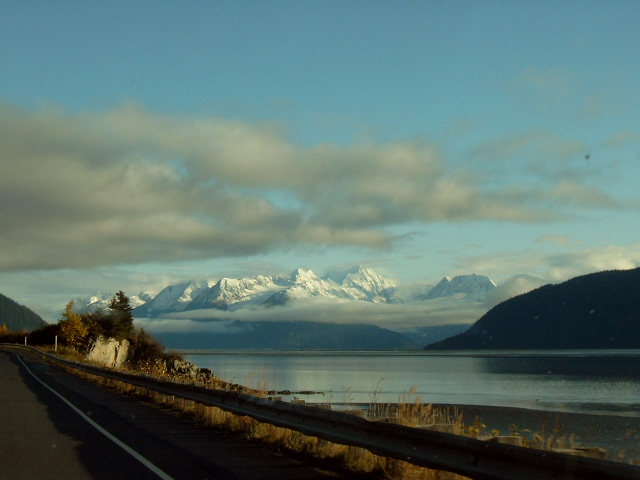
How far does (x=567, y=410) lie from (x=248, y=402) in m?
29.2

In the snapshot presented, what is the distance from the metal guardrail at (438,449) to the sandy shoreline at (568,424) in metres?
13.6

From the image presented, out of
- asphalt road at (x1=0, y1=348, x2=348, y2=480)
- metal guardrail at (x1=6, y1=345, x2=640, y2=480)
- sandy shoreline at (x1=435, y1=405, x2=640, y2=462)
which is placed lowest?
sandy shoreline at (x1=435, y1=405, x2=640, y2=462)

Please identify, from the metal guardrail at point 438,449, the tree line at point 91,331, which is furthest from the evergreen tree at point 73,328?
the metal guardrail at point 438,449

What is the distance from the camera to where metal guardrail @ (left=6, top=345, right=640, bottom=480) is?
21.4ft

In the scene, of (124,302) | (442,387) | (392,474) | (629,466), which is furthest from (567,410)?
(124,302)

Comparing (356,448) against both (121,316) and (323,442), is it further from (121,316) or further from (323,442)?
(121,316)

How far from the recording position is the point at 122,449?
12.5 m

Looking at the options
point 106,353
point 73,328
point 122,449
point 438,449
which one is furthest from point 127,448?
point 73,328

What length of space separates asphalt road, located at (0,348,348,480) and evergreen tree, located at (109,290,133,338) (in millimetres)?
70231

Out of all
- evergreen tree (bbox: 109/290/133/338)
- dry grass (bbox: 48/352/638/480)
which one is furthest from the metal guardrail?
evergreen tree (bbox: 109/290/133/338)

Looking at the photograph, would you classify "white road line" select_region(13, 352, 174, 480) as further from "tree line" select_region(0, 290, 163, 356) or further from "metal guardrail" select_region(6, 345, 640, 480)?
"tree line" select_region(0, 290, 163, 356)

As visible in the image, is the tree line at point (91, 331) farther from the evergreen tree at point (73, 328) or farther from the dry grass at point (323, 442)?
the dry grass at point (323, 442)

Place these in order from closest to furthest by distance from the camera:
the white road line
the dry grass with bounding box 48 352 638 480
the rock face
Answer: the dry grass with bounding box 48 352 638 480 < the white road line < the rock face

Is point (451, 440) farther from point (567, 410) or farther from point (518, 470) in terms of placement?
point (567, 410)
